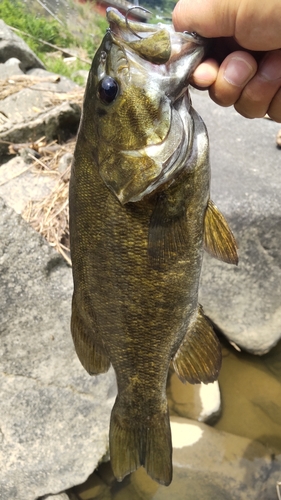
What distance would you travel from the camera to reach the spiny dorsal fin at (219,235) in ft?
4.67

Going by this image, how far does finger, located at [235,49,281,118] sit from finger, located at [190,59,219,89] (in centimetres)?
17

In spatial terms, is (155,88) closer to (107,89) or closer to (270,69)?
(107,89)

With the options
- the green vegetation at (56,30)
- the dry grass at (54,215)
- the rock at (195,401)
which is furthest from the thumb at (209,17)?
the green vegetation at (56,30)

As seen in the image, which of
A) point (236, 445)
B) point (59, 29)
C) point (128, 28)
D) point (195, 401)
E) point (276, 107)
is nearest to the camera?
point (128, 28)

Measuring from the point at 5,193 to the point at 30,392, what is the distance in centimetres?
149

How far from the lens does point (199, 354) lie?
1681mm

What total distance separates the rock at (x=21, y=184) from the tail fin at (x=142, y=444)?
6.31ft

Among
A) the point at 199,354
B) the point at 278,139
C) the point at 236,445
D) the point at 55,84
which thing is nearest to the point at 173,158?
the point at 199,354

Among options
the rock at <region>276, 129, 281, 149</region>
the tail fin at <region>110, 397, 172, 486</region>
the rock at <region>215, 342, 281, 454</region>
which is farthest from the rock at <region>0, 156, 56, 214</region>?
the rock at <region>276, 129, 281, 149</region>

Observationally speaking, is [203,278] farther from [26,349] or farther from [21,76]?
[21,76]

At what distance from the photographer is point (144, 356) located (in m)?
1.64

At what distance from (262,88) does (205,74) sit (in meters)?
0.26

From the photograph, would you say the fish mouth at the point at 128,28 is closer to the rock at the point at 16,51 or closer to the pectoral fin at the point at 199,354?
the pectoral fin at the point at 199,354

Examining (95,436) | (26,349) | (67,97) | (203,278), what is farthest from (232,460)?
(67,97)
